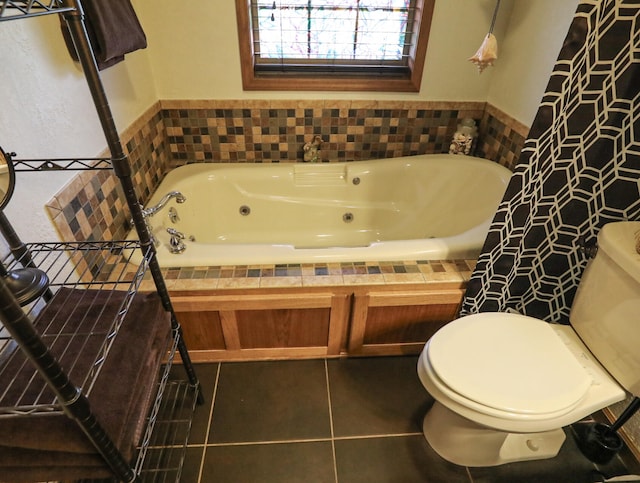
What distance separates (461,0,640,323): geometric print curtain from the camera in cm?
93

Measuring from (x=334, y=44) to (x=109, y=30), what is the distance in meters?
1.16

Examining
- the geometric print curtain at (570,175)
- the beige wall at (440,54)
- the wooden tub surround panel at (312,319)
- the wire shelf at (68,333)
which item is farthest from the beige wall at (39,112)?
the geometric print curtain at (570,175)

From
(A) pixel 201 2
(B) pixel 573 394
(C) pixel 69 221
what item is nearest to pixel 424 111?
(A) pixel 201 2

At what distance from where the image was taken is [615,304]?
43.1 inches

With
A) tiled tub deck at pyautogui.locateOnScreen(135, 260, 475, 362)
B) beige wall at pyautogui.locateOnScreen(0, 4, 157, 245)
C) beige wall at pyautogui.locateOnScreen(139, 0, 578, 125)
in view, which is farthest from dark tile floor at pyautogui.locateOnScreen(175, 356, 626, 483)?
beige wall at pyautogui.locateOnScreen(139, 0, 578, 125)

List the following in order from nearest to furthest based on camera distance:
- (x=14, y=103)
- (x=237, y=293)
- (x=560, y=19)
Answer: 1. (x=14, y=103)
2. (x=237, y=293)
3. (x=560, y=19)

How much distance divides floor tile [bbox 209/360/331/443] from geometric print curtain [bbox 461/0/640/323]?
710mm

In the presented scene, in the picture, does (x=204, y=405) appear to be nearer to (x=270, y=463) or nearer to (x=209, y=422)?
(x=209, y=422)

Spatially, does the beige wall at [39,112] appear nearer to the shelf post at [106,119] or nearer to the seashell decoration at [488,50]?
the shelf post at [106,119]

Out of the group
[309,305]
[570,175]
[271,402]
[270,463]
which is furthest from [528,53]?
[270,463]

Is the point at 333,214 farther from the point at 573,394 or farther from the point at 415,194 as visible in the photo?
the point at 573,394

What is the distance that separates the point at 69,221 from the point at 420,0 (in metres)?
1.90

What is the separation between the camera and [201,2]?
69.9 inches

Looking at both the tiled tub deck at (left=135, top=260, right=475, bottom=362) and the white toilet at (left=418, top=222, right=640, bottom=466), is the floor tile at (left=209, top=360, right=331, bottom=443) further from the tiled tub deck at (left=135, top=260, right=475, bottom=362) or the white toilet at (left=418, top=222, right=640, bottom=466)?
the white toilet at (left=418, top=222, right=640, bottom=466)
